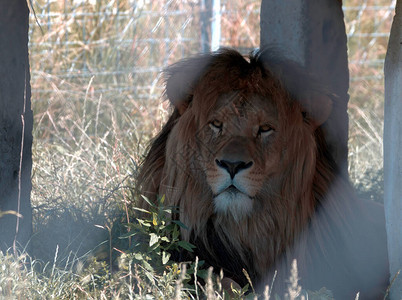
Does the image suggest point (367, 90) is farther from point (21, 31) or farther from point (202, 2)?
point (21, 31)

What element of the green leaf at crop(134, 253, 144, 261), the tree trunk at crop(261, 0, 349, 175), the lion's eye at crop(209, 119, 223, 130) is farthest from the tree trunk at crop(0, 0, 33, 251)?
the tree trunk at crop(261, 0, 349, 175)

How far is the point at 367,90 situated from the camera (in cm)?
711

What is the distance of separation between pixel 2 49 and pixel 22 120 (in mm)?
287

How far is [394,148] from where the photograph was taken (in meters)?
2.62

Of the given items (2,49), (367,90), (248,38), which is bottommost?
(367,90)

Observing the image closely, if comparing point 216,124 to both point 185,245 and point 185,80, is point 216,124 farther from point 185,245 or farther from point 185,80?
point 185,245

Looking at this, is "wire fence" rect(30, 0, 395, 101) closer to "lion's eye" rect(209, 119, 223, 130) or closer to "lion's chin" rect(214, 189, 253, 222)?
"lion's eye" rect(209, 119, 223, 130)

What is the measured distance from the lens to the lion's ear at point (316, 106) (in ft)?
9.38

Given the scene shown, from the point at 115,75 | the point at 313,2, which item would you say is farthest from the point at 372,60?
the point at 313,2

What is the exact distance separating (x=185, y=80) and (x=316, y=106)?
22.0 inches

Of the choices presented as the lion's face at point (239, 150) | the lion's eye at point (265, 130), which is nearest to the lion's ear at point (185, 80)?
the lion's face at point (239, 150)

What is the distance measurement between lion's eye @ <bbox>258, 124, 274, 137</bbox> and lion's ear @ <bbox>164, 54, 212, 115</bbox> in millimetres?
356

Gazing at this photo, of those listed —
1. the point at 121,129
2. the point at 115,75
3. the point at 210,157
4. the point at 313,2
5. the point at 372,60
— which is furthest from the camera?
the point at 372,60

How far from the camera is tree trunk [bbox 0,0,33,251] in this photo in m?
2.69
